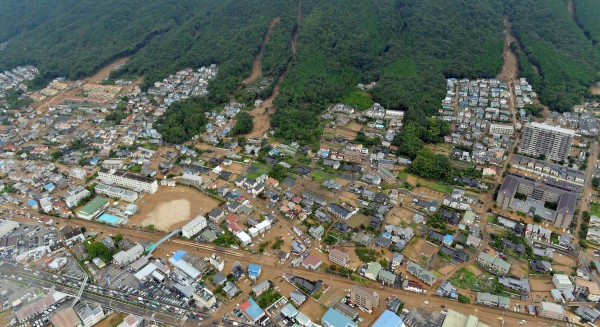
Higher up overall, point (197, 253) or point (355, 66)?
point (355, 66)

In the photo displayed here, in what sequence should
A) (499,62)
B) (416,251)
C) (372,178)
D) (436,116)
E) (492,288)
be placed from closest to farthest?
(492,288) → (416,251) → (372,178) → (436,116) → (499,62)

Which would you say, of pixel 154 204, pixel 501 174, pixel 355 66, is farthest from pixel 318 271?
pixel 355 66

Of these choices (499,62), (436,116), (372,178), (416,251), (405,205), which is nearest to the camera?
(416,251)

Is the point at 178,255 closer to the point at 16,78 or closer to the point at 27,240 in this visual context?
the point at 27,240

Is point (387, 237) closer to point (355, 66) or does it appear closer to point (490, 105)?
point (490, 105)

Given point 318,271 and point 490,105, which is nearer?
point 318,271

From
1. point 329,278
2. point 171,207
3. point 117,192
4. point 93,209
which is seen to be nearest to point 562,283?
point 329,278
